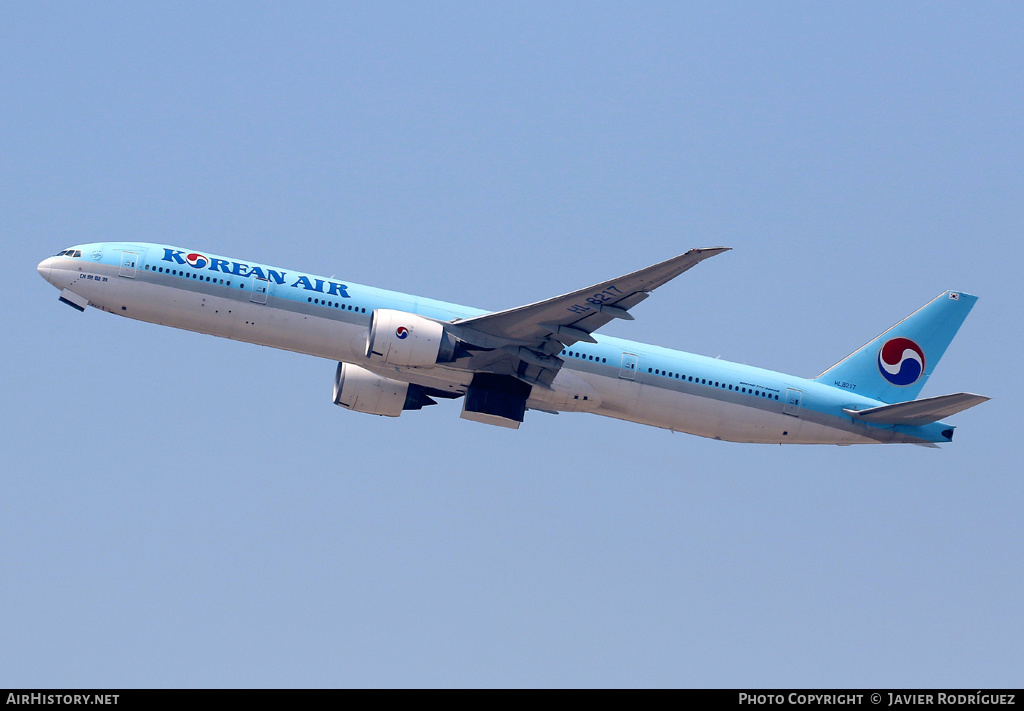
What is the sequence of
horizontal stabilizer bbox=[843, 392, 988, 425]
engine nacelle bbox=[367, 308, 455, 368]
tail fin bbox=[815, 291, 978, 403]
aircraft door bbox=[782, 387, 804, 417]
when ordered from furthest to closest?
tail fin bbox=[815, 291, 978, 403] → aircraft door bbox=[782, 387, 804, 417] → horizontal stabilizer bbox=[843, 392, 988, 425] → engine nacelle bbox=[367, 308, 455, 368]

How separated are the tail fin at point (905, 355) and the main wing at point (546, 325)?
1180 cm

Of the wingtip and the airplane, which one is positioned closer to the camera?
the wingtip

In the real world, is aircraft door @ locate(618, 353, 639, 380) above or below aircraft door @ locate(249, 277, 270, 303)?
below

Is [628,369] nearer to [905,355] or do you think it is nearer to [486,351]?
[486,351]

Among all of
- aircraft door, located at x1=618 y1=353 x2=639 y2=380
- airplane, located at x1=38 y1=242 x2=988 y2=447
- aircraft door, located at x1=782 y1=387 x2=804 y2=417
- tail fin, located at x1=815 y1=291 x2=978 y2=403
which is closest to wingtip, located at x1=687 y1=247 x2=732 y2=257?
airplane, located at x1=38 y1=242 x2=988 y2=447

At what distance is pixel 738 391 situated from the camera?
1560 inches

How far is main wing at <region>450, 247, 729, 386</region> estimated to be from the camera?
33.4 metres

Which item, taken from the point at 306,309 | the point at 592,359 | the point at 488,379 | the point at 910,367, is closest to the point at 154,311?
the point at 306,309

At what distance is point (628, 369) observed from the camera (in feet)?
125

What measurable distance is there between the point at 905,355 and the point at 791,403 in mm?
6264

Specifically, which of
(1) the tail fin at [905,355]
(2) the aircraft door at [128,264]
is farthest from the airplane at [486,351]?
(1) the tail fin at [905,355]

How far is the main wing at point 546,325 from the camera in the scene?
109ft

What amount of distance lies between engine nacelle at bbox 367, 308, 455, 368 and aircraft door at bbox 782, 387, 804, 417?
1293cm

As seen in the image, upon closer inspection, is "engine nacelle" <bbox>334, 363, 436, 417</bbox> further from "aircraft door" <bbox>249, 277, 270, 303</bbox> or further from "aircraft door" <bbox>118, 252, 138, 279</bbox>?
"aircraft door" <bbox>118, 252, 138, 279</bbox>
